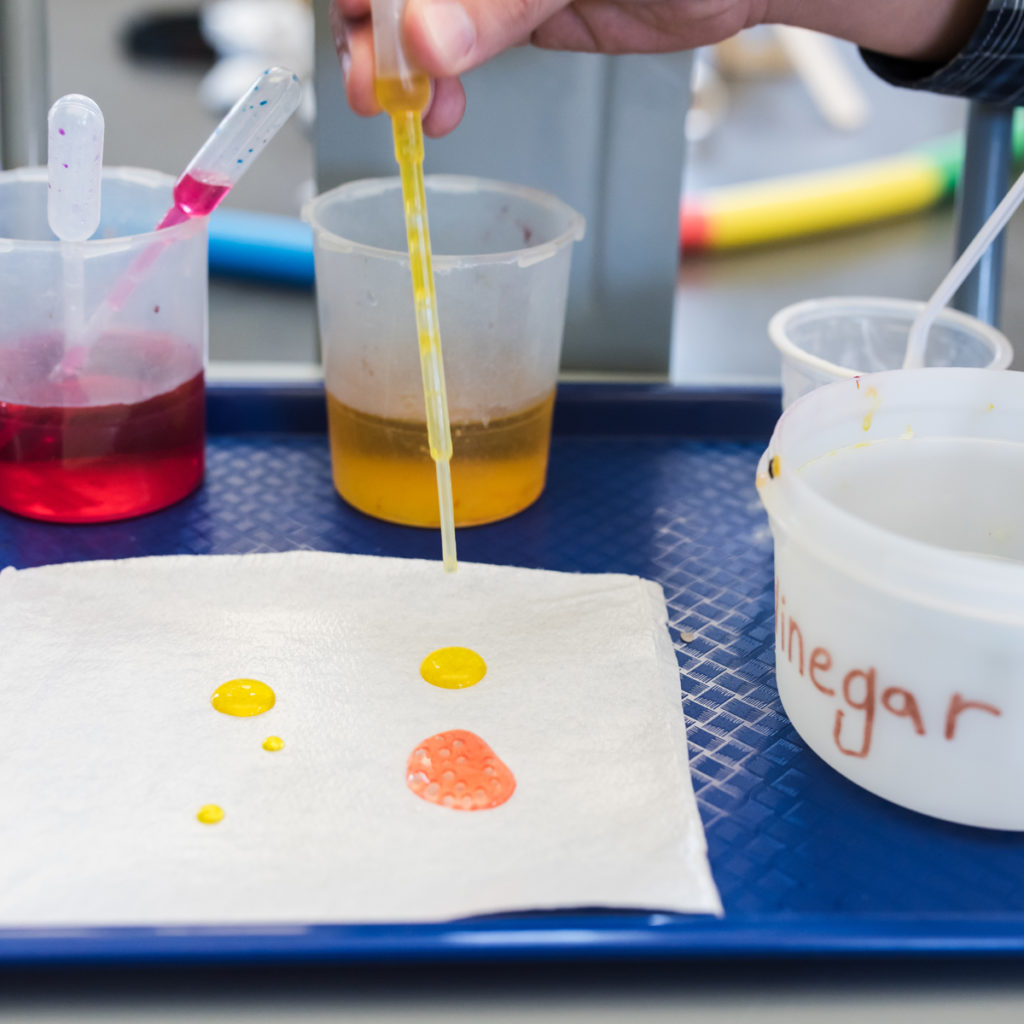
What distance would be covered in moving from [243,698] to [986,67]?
73 cm

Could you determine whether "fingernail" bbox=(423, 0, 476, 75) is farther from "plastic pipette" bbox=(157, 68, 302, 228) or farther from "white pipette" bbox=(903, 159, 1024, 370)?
"white pipette" bbox=(903, 159, 1024, 370)

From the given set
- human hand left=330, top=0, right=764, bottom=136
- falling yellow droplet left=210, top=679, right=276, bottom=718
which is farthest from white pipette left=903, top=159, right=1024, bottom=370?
falling yellow droplet left=210, top=679, right=276, bottom=718

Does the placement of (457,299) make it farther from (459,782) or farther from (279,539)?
(459,782)

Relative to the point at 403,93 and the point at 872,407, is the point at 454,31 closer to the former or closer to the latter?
the point at 403,93

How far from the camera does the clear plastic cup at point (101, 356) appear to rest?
85 cm

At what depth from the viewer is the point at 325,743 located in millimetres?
669

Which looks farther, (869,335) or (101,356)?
(869,335)

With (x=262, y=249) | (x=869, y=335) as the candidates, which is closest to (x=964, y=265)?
(x=869, y=335)

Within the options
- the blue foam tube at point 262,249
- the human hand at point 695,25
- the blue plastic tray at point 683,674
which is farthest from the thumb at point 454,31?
the blue foam tube at point 262,249

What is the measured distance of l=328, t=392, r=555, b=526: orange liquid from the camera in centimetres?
90

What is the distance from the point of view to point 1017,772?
60 centimetres

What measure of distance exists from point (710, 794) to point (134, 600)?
0.38 metres

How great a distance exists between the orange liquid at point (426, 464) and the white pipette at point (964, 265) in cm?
28

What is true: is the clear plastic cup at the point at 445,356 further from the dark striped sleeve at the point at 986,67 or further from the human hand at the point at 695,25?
the dark striped sleeve at the point at 986,67
